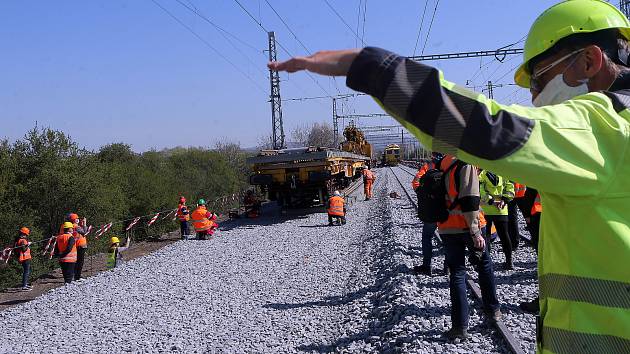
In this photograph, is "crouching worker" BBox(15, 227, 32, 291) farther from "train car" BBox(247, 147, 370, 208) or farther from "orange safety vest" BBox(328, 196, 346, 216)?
"orange safety vest" BBox(328, 196, 346, 216)

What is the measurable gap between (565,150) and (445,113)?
0.28 metres

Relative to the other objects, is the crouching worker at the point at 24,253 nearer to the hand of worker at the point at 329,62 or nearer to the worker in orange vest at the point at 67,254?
the worker in orange vest at the point at 67,254

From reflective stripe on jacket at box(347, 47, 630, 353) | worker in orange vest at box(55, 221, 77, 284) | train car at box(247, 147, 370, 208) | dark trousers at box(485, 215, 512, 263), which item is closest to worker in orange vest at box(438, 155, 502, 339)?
dark trousers at box(485, 215, 512, 263)

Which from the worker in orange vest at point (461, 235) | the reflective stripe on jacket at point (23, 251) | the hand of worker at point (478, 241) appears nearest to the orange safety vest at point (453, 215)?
the worker in orange vest at point (461, 235)

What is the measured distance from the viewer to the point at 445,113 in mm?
1113

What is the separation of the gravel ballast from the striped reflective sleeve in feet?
14.8

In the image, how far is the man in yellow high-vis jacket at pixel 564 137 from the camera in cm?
112

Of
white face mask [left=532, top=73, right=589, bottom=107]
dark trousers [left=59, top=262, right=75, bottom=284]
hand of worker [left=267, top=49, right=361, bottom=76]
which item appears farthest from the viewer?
dark trousers [left=59, top=262, right=75, bottom=284]

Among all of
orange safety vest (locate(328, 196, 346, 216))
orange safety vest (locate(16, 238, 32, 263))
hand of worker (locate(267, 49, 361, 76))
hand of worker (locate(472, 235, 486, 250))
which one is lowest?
orange safety vest (locate(16, 238, 32, 263))

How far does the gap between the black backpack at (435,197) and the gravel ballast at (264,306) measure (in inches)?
53.1

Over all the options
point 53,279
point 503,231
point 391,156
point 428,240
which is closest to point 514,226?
point 503,231

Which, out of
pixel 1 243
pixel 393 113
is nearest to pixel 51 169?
pixel 1 243

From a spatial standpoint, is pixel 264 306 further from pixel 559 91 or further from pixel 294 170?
pixel 294 170

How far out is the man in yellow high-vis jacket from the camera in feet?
3.67
